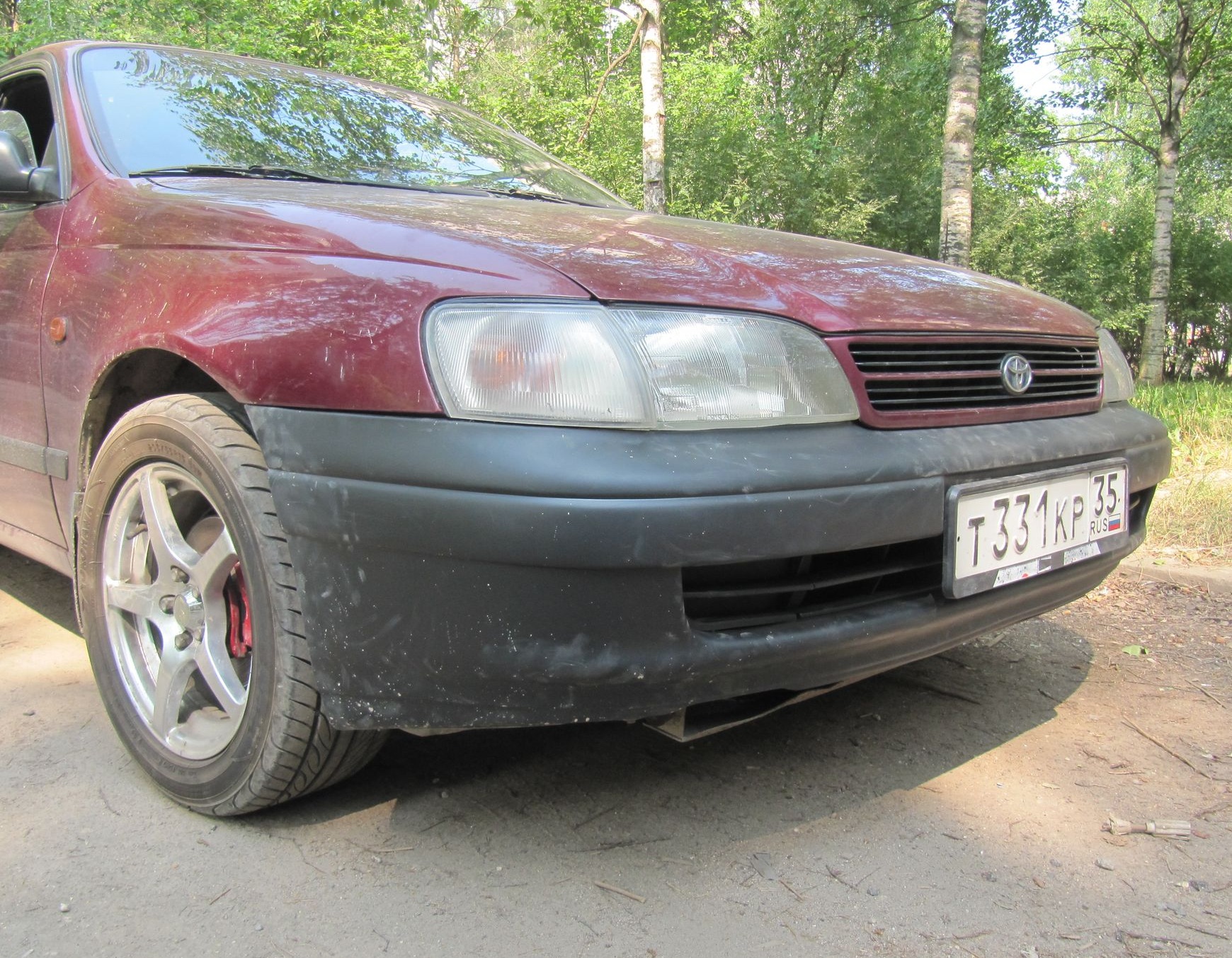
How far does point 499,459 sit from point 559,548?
0.49 feet

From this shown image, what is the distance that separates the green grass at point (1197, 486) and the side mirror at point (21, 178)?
12.4ft

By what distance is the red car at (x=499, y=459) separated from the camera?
1.29m

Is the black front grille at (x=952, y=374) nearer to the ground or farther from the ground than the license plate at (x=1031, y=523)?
farther from the ground

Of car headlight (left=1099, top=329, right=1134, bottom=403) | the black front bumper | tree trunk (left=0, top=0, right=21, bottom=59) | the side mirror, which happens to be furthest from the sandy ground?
tree trunk (left=0, top=0, right=21, bottom=59)

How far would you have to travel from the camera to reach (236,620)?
1.75 metres

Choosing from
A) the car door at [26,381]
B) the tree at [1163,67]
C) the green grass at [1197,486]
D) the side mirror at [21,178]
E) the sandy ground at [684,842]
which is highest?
the tree at [1163,67]

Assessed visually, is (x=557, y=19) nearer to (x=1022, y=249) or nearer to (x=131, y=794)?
(x=1022, y=249)

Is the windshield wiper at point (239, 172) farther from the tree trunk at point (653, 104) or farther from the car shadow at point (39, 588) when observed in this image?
the tree trunk at point (653, 104)

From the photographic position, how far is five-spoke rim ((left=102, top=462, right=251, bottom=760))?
1686mm

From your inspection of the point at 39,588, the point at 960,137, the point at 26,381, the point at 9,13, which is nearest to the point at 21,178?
the point at 26,381

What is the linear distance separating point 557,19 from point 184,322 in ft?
55.6

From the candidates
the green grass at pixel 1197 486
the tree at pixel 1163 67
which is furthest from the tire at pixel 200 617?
the tree at pixel 1163 67

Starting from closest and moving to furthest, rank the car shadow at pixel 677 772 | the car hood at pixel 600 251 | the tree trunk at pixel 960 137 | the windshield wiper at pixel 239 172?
the car hood at pixel 600 251 → the car shadow at pixel 677 772 → the windshield wiper at pixel 239 172 → the tree trunk at pixel 960 137

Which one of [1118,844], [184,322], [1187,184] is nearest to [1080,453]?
[1118,844]
